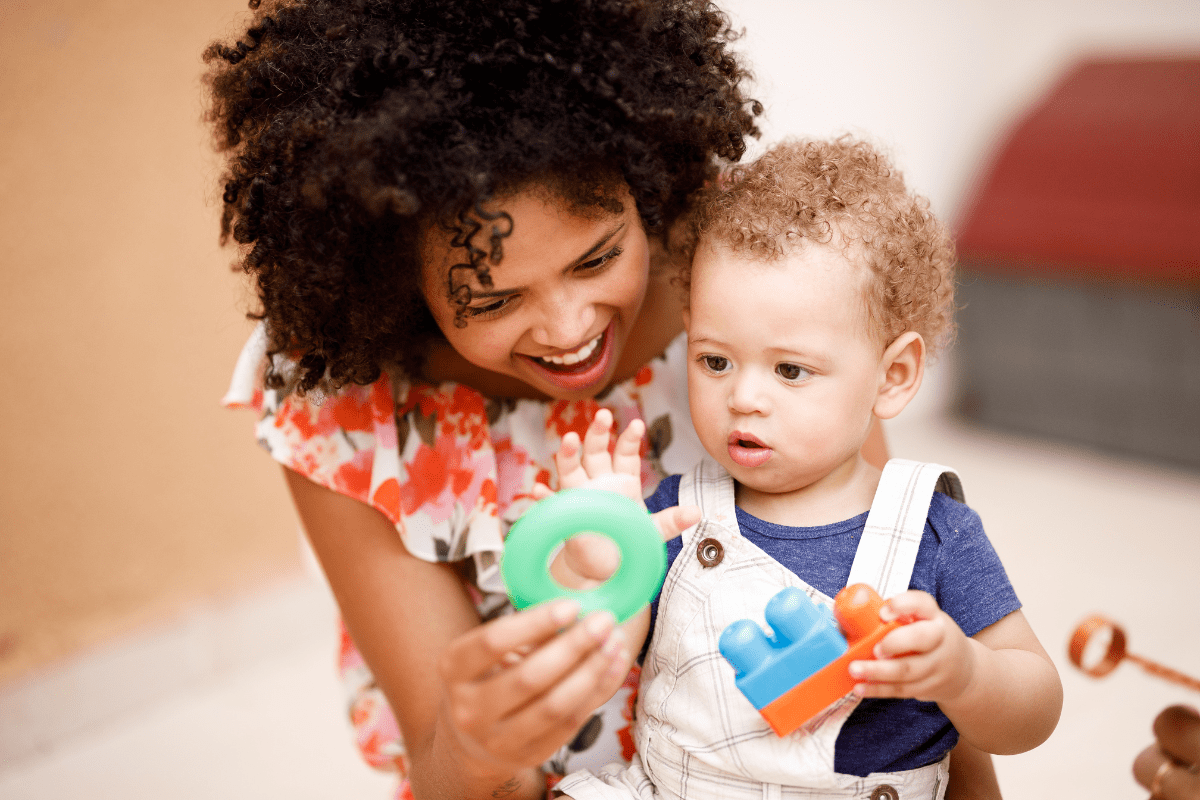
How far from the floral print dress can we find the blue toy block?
1.13ft

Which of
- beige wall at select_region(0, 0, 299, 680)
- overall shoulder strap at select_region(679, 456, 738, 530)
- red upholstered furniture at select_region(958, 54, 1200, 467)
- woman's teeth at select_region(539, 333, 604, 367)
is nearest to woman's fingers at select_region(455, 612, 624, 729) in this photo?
overall shoulder strap at select_region(679, 456, 738, 530)

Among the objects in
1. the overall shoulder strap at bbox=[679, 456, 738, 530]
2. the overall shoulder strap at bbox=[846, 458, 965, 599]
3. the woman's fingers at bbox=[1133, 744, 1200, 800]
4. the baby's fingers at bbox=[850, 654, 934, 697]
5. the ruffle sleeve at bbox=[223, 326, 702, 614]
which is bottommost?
the woman's fingers at bbox=[1133, 744, 1200, 800]

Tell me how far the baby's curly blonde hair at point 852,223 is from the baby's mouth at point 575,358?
0.49ft

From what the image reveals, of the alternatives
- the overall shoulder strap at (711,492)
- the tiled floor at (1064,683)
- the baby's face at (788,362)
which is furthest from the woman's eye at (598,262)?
the tiled floor at (1064,683)

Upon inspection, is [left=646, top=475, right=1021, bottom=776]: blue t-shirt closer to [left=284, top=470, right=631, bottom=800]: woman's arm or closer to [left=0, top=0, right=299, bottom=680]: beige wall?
[left=284, top=470, right=631, bottom=800]: woman's arm

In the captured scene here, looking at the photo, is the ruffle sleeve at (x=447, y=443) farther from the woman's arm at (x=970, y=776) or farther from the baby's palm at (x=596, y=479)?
the woman's arm at (x=970, y=776)

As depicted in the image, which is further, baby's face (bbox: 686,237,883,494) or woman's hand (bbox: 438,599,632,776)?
baby's face (bbox: 686,237,883,494)

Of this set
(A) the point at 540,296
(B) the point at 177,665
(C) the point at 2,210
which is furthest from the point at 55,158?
(A) the point at 540,296

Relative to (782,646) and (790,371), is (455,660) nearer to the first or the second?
(782,646)

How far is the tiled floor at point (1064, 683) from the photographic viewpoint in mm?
1730

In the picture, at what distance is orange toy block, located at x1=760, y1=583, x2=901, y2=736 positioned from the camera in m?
0.75

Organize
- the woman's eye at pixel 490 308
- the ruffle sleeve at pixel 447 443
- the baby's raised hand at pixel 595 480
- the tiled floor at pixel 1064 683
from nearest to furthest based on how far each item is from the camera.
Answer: the baby's raised hand at pixel 595 480
the woman's eye at pixel 490 308
the ruffle sleeve at pixel 447 443
the tiled floor at pixel 1064 683

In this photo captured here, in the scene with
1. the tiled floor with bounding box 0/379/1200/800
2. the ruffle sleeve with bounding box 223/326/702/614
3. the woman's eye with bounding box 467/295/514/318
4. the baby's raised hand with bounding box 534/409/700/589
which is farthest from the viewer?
the tiled floor with bounding box 0/379/1200/800

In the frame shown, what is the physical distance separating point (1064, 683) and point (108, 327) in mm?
1984
